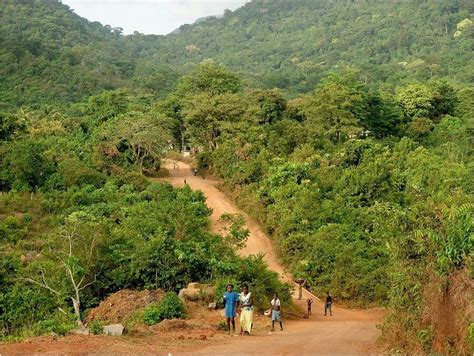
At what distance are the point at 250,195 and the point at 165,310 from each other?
14.7m

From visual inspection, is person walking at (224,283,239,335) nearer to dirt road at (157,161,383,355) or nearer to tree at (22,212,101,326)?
dirt road at (157,161,383,355)

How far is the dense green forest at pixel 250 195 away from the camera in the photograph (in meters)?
9.47

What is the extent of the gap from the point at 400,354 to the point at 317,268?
1090 cm

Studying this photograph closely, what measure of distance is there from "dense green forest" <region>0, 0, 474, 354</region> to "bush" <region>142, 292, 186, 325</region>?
140cm

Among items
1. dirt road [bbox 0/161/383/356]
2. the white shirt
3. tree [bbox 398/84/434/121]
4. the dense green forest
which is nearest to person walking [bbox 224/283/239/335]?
the white shirt

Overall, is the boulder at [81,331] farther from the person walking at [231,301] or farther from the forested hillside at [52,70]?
the forested hillside at [52,70]

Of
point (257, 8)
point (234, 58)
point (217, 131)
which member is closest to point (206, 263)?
point (217, 131)

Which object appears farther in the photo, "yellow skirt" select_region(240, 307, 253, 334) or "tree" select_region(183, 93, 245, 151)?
"tree" select_region(183, 93, 245, 151)

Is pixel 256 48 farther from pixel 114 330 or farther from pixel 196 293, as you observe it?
pixel 114 330

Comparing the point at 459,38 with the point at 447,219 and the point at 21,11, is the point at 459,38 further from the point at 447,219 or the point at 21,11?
the point at 447,219

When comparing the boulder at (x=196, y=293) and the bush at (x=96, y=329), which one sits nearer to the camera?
the bush at (x=96, y=329)

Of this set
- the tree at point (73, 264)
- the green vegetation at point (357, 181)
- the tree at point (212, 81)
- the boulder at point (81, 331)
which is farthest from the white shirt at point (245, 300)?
the tree at point (212, 81)

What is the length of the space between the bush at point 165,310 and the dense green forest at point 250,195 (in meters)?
1.40

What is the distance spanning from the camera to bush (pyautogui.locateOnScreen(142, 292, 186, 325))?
11.8 meters
